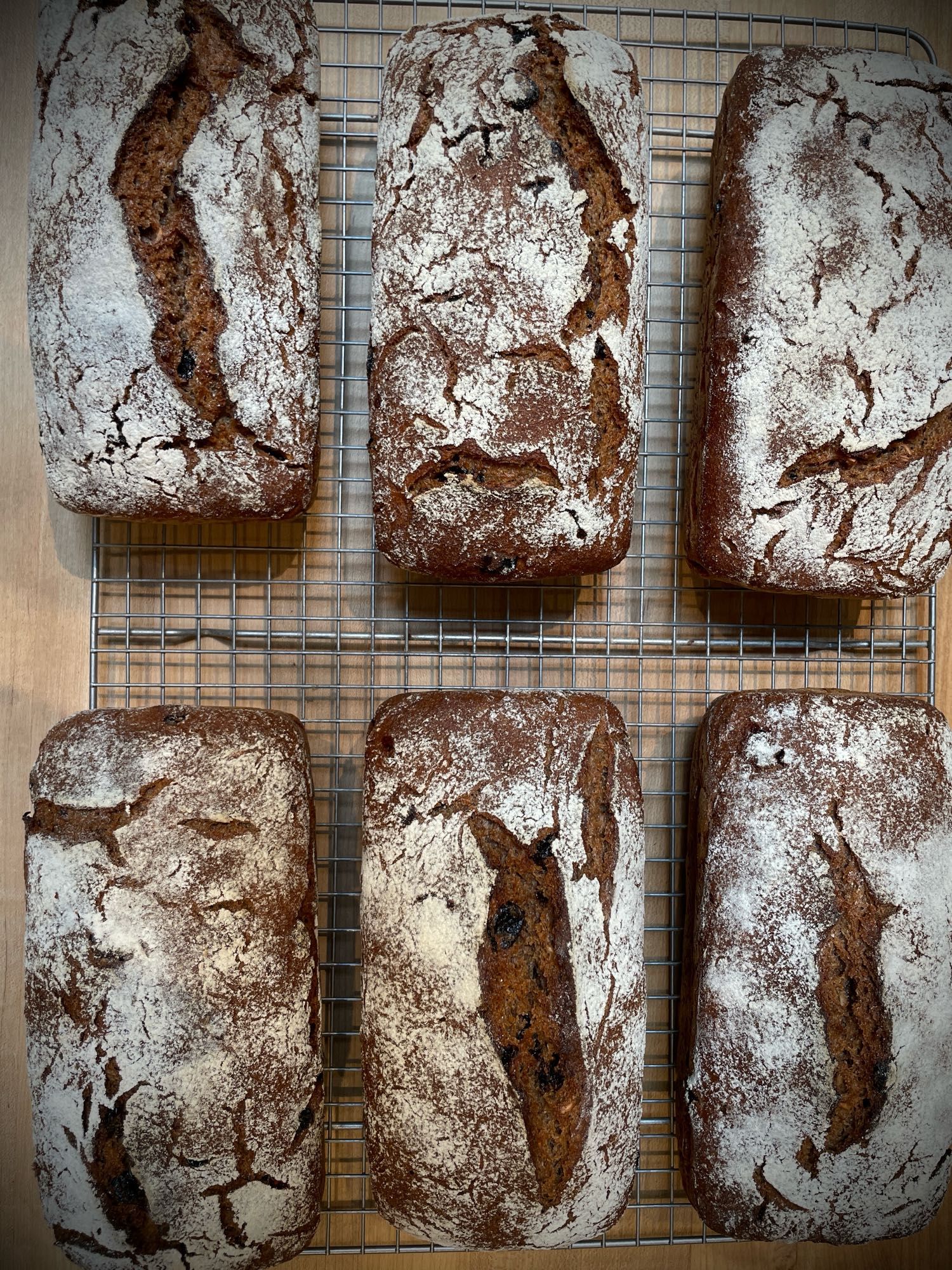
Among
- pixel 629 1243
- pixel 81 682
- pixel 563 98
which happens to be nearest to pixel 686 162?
pixel 563 98

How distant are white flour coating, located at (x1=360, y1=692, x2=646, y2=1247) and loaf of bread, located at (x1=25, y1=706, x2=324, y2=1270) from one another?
17 centimetres

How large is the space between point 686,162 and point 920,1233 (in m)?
2.26

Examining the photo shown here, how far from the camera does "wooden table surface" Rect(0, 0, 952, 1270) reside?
1688 millimetres

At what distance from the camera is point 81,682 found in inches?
67.2

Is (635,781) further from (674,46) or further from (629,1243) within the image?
(674,46)

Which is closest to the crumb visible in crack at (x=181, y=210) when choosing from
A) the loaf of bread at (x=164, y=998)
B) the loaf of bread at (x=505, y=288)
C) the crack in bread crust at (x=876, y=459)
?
the loaf of bread at (x=505, y=288)

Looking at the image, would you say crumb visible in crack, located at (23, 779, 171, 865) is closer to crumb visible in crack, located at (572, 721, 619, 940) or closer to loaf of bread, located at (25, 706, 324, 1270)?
loaf of bread, located at (25, 706, 324, 1270)

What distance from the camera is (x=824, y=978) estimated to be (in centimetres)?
146

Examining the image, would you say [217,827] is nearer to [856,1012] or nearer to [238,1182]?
[238,1182]

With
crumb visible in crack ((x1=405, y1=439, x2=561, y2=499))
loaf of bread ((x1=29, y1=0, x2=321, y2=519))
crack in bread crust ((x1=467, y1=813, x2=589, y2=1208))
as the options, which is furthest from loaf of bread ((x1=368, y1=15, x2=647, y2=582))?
crack in bread crust ((x1=467, y1=813, x2=589, y2=1208))

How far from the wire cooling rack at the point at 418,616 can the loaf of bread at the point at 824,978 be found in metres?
0.20

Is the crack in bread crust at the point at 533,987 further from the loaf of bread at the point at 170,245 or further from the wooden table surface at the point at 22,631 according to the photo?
the loaf of bread at the point at 170,245

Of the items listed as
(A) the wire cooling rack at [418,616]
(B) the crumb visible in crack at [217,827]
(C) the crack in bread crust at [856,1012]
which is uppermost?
(A) the wire cooling rack at [418,616]

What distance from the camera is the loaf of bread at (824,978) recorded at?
146 cm
